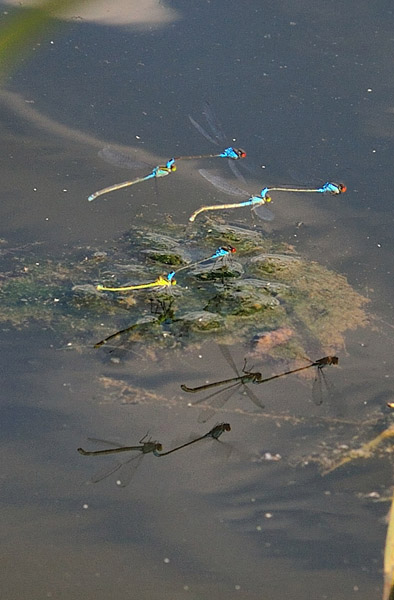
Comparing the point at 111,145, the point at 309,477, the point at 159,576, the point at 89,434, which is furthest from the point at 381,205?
the point at 159,576

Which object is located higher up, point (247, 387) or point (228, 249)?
point (228, 249)

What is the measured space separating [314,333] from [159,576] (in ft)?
3.89

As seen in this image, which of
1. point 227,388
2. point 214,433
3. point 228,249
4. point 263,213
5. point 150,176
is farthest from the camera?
point 150,176

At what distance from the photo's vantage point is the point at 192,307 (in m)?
2.91

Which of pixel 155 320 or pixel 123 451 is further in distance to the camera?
pixel 155 320

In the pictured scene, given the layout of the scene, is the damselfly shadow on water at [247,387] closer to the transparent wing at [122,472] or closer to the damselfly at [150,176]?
the transparent wing at [122,472]

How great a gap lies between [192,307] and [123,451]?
79 centimetres

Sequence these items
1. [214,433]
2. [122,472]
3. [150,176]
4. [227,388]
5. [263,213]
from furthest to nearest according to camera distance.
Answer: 1. [150,176]
2. [263,213]
3. [227,388]
4. [214,433]
5. [122,472]

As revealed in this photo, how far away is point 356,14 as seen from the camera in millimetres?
4863

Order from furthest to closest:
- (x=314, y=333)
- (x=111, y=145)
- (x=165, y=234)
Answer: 1. (x=111, y=145)
2. (x=165, y=234)
3. (x=314, y=333)

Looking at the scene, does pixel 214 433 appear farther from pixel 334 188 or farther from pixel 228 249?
pixel 334 188

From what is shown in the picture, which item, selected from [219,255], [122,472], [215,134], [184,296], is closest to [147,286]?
[184,296]

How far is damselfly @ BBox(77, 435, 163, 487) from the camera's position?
2236 mm

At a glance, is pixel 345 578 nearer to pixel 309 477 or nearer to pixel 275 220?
pixel 309 477
